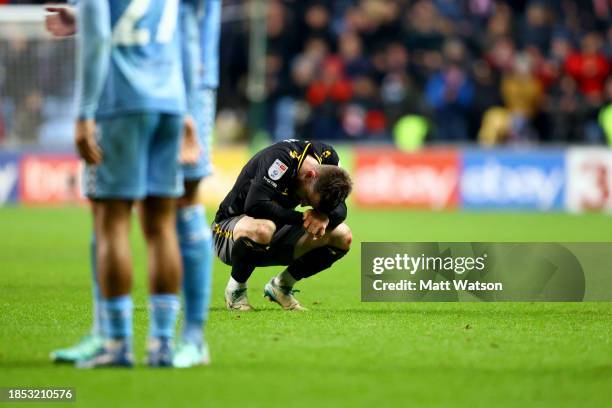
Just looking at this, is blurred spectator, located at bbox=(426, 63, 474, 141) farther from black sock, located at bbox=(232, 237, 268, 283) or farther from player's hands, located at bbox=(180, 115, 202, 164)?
player's hands, located at bbox=(180, 115, 202, 164)

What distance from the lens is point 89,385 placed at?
530 centimetres

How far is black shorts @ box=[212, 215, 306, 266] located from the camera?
27.8ft

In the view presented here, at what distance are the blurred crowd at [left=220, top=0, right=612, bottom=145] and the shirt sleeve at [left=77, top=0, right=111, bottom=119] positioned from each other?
712 inches

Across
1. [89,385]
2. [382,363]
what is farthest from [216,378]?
[382,363]

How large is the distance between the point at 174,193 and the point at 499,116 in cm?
1817

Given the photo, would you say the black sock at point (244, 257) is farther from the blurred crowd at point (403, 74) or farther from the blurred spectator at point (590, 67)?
the blurred spectator at point (590, 67)

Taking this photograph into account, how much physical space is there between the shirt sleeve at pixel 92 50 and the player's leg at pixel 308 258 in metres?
3.24

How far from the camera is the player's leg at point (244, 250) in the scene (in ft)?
27.0

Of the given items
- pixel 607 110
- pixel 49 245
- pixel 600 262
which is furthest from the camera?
pixel 607 110

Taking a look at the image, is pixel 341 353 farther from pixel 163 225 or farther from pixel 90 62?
pixel 90 62

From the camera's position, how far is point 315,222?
7.97 metres

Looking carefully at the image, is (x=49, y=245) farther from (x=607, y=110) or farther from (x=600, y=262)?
(x=607, y=110)

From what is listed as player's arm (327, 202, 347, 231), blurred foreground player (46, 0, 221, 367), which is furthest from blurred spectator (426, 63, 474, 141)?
blurred foreground player (46, 0, 221, 367)

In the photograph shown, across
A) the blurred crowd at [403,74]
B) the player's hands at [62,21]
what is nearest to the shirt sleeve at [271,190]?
the player's hands at [62,21]
